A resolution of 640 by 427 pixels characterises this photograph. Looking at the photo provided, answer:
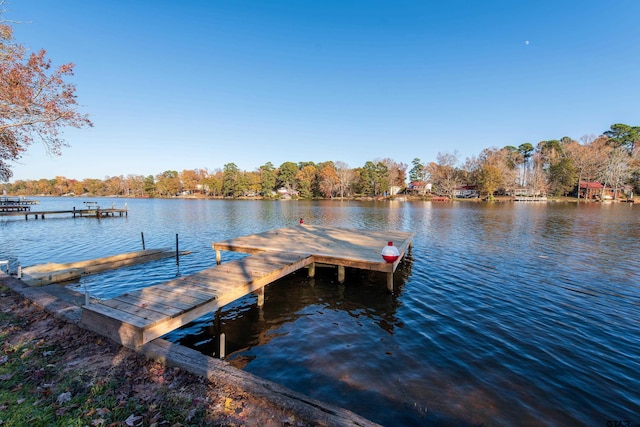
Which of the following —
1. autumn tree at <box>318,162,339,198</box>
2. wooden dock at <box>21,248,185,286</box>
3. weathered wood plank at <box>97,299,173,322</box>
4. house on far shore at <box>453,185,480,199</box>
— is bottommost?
wooden dock at <box>21,248,185,286</box>

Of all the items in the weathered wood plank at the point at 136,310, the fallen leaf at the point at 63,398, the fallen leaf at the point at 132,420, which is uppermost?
the weathered wood plank at the point at 136,310

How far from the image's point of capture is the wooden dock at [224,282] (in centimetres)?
417

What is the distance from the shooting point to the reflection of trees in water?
19.3ft

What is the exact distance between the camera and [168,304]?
190 inches

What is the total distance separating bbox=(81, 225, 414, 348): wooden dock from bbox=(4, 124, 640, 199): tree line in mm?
68799

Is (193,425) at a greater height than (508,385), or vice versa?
(193,425)

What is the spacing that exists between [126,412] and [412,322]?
5.74 metres

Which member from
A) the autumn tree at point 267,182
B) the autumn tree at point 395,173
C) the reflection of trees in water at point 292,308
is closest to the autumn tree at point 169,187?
the autumn tree at point 267,182

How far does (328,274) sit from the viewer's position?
10469 mm

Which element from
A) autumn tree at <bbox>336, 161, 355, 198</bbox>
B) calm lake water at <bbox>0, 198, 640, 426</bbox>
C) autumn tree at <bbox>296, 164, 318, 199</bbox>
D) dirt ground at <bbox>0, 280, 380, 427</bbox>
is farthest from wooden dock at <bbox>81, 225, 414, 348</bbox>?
autumn tree at <bbox>296, 164, 318, 199</bbox>

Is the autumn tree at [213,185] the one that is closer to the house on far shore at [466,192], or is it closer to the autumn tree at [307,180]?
the autumn tree at [307,180]

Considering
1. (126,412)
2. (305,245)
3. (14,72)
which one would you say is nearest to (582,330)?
(305,245)

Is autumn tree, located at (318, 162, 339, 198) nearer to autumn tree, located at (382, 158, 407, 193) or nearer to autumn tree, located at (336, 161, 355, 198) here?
autumn tree, located at (336, 161, 355, 198)

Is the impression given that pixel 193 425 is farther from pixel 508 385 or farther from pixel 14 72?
pixel 14 72
